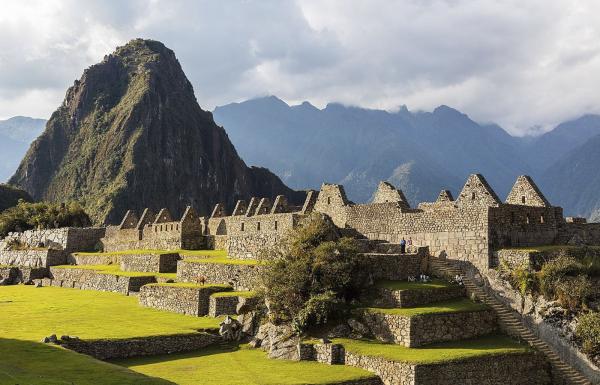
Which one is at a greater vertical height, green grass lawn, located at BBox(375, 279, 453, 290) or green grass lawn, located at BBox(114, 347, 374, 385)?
green grass lawn, located at BBox(375, 279, 453, 290)

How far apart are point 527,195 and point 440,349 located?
11.0 metres

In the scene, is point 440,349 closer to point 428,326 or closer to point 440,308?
point 428,326

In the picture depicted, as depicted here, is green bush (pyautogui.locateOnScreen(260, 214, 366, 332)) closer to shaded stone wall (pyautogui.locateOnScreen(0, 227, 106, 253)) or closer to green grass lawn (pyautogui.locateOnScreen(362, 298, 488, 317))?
green grass lawn (pyautogui.locateOnScreen(362, 298, 488, 317))

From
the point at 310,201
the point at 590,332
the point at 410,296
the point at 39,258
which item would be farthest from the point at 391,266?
the point at 39,258

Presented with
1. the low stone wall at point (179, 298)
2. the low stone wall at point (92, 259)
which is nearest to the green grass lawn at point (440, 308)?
the low stone wall at point (179, 298)

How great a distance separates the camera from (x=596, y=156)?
357 feet

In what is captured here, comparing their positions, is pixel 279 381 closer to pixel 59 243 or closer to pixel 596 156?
pixel 59 243

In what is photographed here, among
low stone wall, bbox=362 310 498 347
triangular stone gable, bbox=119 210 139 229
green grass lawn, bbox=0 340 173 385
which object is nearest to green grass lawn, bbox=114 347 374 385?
low stone wall, bbox=362 310 498 347

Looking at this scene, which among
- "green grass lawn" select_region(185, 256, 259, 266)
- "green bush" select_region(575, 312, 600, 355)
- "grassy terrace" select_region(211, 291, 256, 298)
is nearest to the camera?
"green bush" select_region(575, 312, 600, 355)

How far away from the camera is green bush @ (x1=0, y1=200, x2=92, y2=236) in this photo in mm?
74188

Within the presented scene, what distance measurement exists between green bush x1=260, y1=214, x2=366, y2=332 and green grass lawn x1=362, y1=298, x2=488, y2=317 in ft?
4.79

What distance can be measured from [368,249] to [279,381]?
977cm

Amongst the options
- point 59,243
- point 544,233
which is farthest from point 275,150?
point 544,233

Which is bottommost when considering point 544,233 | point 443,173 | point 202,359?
point 202,359
